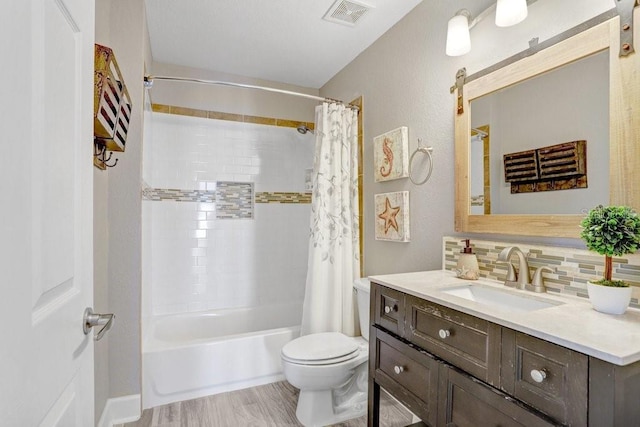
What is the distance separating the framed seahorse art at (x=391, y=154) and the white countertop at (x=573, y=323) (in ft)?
3.25

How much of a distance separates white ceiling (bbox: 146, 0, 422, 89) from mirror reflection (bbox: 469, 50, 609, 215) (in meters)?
0.98

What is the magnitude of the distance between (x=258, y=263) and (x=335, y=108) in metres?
1.63

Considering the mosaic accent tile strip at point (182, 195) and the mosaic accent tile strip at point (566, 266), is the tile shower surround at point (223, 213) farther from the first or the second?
the mosaic accent tile strip at point (566, 266)

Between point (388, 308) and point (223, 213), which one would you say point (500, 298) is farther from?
point (223, 213)

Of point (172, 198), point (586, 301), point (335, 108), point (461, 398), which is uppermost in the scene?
point (335, 108)

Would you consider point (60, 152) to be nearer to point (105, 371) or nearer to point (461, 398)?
point (461, 398)

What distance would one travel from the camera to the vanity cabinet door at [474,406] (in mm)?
876

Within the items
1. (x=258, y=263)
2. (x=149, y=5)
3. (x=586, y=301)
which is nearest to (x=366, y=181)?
(x=258, y=263)

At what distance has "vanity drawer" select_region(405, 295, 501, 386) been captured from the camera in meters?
0.96

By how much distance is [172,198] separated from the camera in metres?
2.84

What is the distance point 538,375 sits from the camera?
32.7 inches

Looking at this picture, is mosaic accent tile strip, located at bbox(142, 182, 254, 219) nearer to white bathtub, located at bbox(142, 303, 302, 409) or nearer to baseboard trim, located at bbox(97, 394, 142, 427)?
white bathtub, located at bbox(142, 303, 302, 409)

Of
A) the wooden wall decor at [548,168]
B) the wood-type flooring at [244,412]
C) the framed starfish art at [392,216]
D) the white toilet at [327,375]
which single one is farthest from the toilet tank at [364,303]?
the wooden wall decor at [548,168]

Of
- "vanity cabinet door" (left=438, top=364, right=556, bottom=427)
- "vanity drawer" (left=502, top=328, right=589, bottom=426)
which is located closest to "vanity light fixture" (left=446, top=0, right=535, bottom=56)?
"vanity drawer" (left=502, top=328, right=589, bottom=426)
